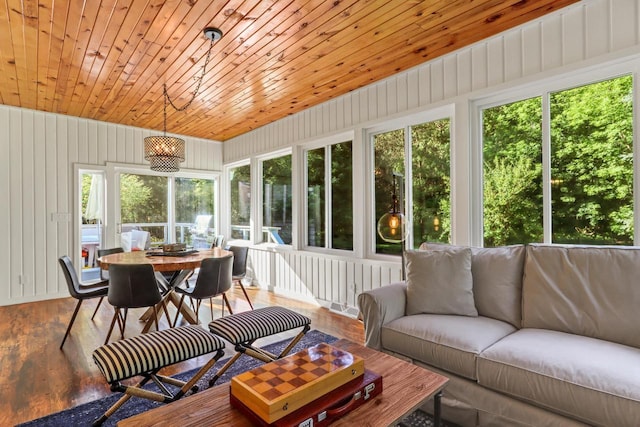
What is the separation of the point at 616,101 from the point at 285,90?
9.93 feet

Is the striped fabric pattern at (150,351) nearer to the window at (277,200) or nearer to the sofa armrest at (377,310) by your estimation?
the sofa armrest at (377,310)

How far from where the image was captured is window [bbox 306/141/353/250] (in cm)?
422

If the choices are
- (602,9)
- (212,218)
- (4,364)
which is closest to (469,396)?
(602,9)

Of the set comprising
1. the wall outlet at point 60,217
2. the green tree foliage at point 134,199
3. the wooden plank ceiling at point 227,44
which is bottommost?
the wall outlet at point 60,217

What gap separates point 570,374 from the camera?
58.6 inches

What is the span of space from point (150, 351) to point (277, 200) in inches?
146

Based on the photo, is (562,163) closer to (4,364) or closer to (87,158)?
(4,364)

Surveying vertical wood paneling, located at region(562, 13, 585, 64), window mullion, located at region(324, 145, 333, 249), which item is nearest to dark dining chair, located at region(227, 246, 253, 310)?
window mullion, located at region(324, 145, 333, 249)

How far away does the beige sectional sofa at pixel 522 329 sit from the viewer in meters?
1.48

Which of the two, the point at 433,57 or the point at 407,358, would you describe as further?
the point at 433,57

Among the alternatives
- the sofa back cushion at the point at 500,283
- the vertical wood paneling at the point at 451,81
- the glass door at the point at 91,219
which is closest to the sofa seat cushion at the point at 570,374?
the sofa back cushion at the point at 500,283

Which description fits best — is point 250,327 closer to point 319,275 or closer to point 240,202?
point 319,275

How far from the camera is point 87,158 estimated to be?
5.11m

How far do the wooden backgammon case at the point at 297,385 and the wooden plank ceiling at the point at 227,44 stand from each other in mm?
2253
